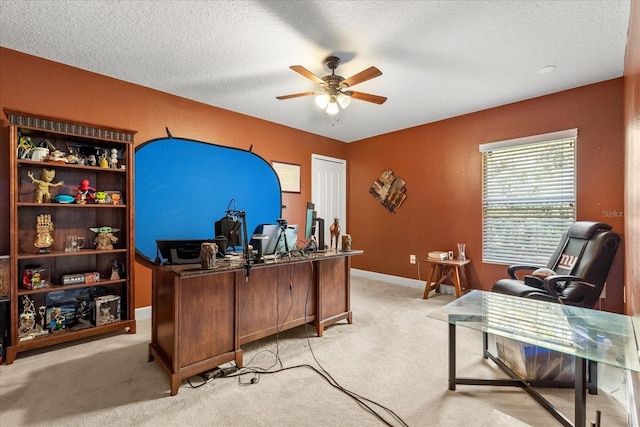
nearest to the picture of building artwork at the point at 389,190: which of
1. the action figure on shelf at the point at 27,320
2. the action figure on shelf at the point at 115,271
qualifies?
the action figure on shelf at the point at 115,271

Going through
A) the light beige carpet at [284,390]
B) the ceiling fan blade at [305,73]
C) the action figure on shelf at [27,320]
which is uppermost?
the ceiling fan blade at [305,73]

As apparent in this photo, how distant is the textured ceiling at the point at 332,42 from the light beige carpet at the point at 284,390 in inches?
105

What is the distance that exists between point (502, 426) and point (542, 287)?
166 cm

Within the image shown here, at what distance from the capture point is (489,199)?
12.5 feet

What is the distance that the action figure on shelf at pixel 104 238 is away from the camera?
8.96 feet

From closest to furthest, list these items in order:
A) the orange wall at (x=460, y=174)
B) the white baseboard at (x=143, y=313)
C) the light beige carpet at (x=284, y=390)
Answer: the light beige carpet at (x=284, y=390) → the orange wall at (x=460, y=174) → the white baseboard at (x=143, y=313)

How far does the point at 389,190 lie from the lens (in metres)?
4.96

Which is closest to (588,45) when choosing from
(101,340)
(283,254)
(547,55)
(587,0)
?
(547,55)

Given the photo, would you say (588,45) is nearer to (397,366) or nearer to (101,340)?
(397,366)

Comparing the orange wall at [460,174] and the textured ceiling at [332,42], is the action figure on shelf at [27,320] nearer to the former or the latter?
the textured ceiling at [332,42]

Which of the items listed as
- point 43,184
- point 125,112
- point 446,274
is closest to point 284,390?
point 43,184

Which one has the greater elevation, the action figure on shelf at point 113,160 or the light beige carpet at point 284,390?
the action figure on shelf at point 113,160

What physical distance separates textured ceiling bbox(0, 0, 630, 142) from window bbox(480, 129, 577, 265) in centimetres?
68

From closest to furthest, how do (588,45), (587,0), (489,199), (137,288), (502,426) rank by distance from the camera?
(502,426) < (587,0) < (588,45) < (137,288) < (489,199)
